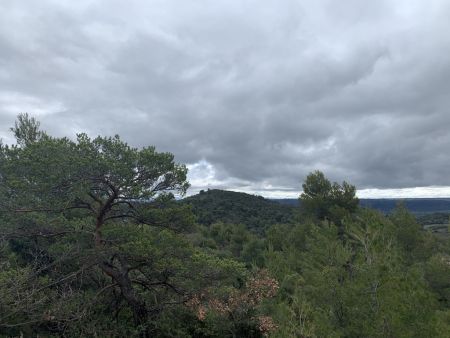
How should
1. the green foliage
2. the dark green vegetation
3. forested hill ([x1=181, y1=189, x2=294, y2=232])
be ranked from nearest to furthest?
the dark green vegetation < the green foliage < forested hill ([x1=181, y1=189, x2=294, y2=232])

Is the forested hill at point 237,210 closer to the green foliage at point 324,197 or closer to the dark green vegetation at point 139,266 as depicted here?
the green foliage at point 324,197

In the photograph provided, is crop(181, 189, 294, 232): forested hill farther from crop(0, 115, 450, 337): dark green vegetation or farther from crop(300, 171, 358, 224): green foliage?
crop(0, 115, 450, 337): dark green vegetation

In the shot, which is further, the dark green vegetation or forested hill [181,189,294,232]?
forested hill [181,189,294,232]

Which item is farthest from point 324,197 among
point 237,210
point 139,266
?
point 237,210

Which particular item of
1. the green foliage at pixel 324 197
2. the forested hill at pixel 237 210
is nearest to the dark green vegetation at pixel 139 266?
the green foliage at pixel 324 197

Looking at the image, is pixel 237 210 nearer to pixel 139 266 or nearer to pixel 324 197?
pixel 324 197

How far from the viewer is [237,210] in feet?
280

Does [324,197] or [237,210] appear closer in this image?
[324,197]

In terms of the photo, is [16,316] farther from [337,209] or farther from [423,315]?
[337,209]

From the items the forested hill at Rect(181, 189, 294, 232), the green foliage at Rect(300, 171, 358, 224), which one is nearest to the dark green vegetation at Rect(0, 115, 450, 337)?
the green foliage at Rect(300, 171, 358, 224)

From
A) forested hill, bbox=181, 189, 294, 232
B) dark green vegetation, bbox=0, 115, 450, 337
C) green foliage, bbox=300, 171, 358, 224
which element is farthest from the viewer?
forested hill, bbox=181, 189, 294, 232

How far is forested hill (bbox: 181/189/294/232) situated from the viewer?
74000mm

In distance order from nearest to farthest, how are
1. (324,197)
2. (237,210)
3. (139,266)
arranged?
(139,266) → (324,197) → (237,210)

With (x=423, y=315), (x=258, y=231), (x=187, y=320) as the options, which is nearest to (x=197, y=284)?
(x=187, y=320)
